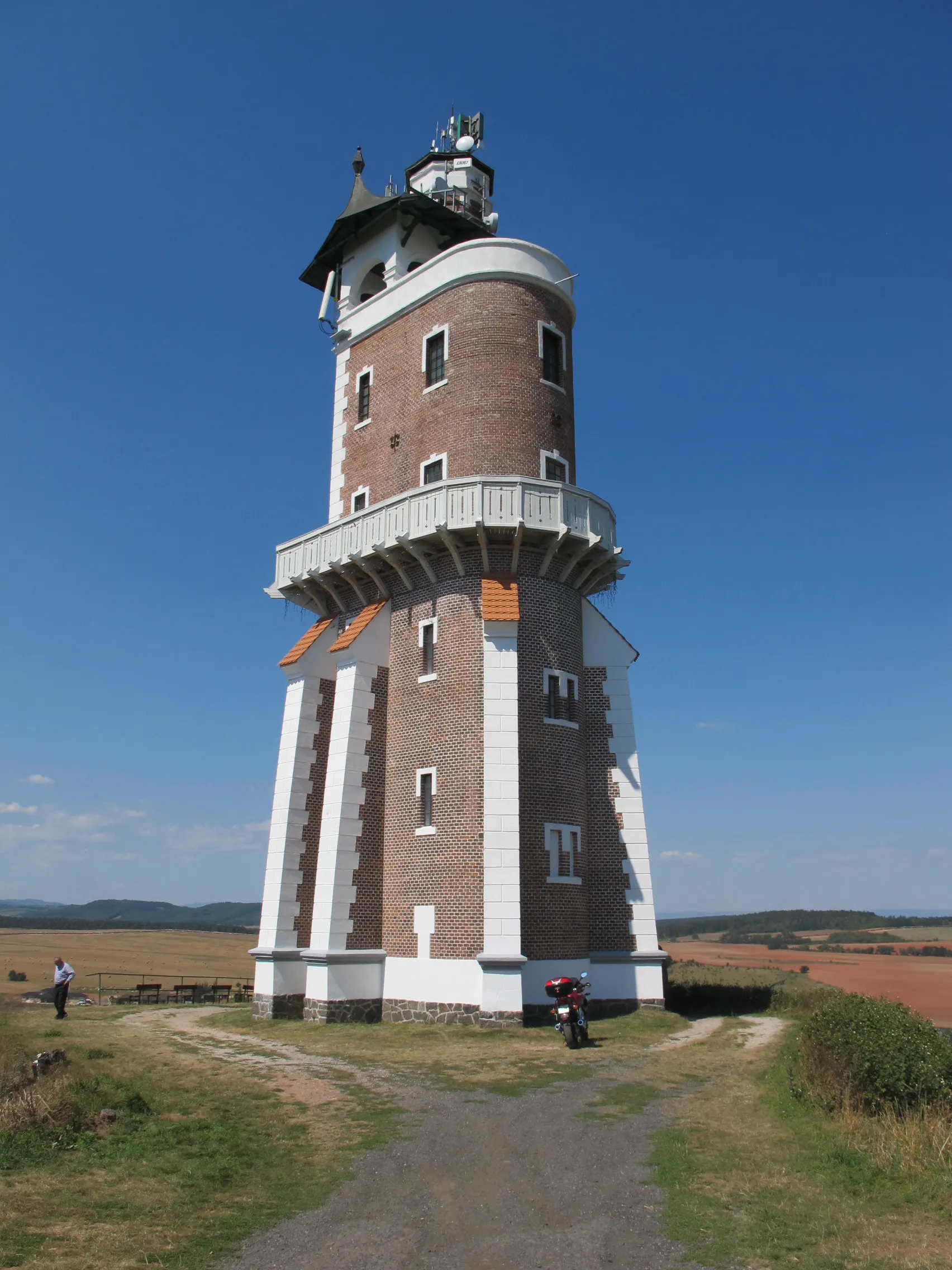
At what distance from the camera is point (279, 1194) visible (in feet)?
30.9

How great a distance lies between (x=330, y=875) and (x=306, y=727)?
200 inches

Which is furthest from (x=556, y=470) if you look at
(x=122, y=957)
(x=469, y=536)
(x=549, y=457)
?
(x=122, y=957)

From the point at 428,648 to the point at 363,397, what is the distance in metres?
10.2

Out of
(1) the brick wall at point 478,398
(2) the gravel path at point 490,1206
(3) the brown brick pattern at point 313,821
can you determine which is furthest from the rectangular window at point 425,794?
(2) the gravel path at point 490,1206

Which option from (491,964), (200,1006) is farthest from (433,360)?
(200,1006)

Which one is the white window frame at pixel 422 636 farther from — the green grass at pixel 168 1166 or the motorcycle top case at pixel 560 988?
the green grass at pixel 168 1166

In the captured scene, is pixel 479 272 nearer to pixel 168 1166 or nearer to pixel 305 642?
pixel 305 642

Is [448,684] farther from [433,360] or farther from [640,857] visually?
[433,360]

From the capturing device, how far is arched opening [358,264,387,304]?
111 ft

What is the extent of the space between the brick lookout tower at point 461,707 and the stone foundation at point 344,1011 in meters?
0.07

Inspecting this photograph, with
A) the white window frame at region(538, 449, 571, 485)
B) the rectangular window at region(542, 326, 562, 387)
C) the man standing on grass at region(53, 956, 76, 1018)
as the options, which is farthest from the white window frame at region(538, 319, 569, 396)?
the man standing on grass at region(53, 956, 76, 1018)

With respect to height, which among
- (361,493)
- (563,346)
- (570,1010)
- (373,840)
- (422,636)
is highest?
(563,346)

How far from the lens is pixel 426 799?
2433cm

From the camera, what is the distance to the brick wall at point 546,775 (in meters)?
22.9
